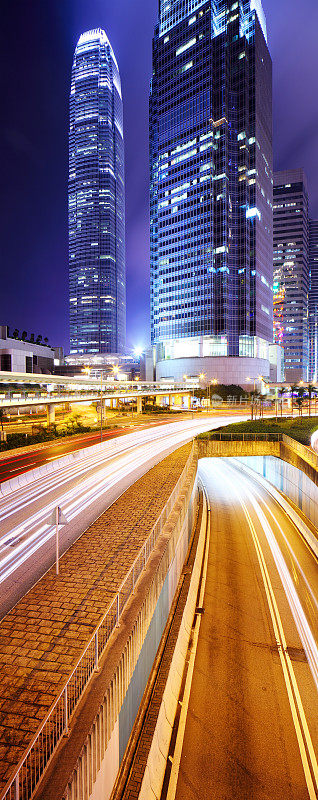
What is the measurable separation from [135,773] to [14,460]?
73.8 ft

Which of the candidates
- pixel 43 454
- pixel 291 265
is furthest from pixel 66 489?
pixel 291 265

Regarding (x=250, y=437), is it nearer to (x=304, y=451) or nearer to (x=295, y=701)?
(x=304, y=451)

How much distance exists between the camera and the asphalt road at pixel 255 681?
29.9 feet

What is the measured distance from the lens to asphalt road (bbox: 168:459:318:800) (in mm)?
9109

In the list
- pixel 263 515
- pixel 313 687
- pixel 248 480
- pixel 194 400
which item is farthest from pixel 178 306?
pixel 313 687

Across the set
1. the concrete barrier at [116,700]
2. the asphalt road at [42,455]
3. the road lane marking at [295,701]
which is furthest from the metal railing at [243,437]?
the concrete barrier at [116,700]

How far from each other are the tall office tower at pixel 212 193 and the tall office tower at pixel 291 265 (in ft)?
198

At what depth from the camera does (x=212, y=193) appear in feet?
372

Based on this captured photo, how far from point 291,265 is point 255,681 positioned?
20172 cm

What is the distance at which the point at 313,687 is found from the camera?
469 inches

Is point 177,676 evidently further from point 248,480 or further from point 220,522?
point 248,480

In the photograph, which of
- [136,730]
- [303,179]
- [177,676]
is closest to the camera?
[136,730]

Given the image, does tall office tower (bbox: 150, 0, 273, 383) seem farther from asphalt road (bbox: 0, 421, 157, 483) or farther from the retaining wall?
the retaining wall

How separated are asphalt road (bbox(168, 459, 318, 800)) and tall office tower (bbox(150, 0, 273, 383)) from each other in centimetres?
9501
